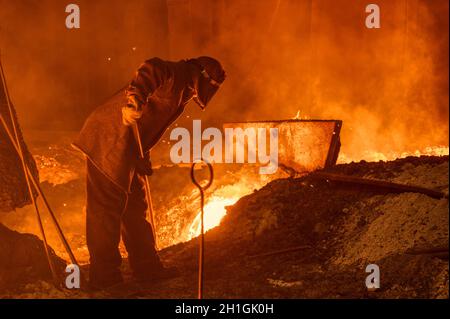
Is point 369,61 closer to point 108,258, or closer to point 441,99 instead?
point 441,99

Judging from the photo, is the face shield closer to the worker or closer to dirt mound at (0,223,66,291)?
the worker

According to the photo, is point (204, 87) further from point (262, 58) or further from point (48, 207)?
point (262, 58)

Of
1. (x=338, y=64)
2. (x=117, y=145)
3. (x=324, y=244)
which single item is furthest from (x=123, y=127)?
(x=338, y=64)

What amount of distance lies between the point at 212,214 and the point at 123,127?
3.26 m

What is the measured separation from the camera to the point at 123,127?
400 centimetres

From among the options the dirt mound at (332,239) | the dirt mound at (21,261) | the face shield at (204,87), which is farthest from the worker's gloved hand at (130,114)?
the dirt mound at (21,261)

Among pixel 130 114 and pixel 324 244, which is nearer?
pixel 130 114

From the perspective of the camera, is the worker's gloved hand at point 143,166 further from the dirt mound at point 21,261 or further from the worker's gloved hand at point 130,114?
the dirt mound at point 21,261

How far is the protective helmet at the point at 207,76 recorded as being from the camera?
413cm

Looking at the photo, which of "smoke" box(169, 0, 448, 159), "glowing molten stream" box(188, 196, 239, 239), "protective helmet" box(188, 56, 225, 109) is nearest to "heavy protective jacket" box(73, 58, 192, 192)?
"protective helmet" box(188, 56, 225, 109)

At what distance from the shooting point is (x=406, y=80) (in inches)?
382

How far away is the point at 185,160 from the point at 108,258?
5176 millimetres

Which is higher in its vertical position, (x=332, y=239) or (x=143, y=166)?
(x=143, y=166)

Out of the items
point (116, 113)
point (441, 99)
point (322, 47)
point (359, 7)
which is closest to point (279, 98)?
point (322, 47)
